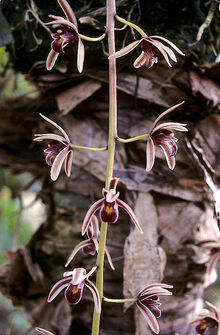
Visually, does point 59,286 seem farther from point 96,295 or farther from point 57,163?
point 57,163

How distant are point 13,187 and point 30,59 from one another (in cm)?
100

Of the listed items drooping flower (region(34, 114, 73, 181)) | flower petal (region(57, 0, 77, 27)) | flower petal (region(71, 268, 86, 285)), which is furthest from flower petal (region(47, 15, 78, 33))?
flower petal (region(71, 268, 86, 285))

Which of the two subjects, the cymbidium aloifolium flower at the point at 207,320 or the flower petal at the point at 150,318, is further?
the cymbidium aloifolium flower at the point at 207,320

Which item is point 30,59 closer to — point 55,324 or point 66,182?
point 66,182

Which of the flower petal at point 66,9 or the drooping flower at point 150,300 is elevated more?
the flower petal at point 66,9

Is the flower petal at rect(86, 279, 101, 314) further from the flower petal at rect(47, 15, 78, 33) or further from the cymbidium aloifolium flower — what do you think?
the flower petal at rect(47, 15, 78, 33)

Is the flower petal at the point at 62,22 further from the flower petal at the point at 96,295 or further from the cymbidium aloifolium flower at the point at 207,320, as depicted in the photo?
the cymbidium aloifolium flower at the point at 207,320

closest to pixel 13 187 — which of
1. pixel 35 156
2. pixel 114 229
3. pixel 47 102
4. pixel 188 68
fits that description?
pixel 35 156

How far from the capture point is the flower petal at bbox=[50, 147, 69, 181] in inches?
29.6

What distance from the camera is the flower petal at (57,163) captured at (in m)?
0.75

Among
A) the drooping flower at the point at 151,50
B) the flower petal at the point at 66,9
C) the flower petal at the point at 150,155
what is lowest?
the flower petal at the point at 150,155

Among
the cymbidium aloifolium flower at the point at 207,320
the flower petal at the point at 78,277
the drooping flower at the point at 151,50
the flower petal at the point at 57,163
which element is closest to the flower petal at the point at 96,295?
the flower petal at the point at 78,277

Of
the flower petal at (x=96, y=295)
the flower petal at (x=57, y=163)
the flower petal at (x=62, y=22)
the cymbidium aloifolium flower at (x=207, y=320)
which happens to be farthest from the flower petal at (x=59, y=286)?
the flower petal at (x=62, y=22)

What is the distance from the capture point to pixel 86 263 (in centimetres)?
110
